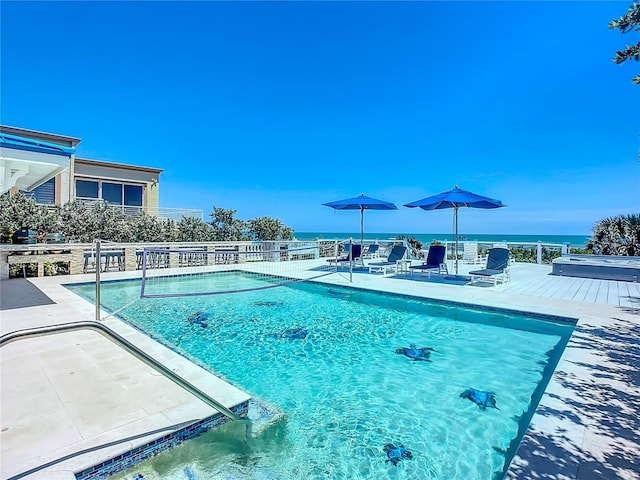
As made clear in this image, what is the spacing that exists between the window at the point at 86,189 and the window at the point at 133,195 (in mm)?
1579

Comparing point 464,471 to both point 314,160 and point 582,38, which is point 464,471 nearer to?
point 582,38

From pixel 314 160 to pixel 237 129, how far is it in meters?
12.0

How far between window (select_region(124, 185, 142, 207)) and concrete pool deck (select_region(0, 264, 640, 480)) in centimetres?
1617

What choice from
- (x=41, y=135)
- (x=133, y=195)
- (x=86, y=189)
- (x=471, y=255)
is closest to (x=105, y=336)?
(x=471, y=255)

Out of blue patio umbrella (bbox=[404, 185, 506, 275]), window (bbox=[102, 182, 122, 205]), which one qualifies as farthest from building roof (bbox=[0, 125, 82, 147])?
blue patio umbrella (bbox=[404, 185, 506, 275])

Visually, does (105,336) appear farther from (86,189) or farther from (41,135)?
(86,189)

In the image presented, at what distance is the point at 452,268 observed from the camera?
14188 millimetres

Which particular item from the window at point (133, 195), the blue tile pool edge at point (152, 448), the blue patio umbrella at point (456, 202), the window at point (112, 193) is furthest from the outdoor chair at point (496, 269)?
the window at point (112, 193)

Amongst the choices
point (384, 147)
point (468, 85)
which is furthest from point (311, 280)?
point (384, 147)

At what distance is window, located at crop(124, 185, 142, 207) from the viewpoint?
837 inches

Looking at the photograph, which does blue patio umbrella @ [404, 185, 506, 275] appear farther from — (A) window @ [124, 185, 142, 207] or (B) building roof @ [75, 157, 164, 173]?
(A) window @ [124, 185, 142, 207]

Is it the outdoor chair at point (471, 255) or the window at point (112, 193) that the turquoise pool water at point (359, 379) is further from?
the window at point (112, 193)

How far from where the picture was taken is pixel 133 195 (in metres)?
21.5

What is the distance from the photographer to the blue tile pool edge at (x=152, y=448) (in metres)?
2.47
